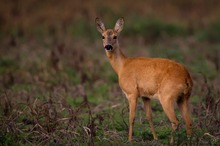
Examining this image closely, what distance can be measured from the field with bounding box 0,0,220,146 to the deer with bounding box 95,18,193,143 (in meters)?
0.35

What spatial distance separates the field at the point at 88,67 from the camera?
9703mm

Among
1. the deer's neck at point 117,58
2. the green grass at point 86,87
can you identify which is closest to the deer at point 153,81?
the deer's neck at point 117,58

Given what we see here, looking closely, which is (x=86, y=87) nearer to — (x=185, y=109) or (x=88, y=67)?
(x=88, y=67)

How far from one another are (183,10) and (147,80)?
52.7 ft

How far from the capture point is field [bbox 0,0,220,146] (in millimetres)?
9703

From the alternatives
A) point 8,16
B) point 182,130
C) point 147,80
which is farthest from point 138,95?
point 8,16

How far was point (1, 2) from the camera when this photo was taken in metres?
25.2

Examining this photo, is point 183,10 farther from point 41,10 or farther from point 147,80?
point 147,80

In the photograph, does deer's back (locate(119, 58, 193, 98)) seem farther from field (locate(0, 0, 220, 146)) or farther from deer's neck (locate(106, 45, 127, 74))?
field (locate(0, 0, 220, 146))

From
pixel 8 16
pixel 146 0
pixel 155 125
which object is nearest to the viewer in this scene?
pixel 155 125

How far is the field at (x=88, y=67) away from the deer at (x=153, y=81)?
349mm

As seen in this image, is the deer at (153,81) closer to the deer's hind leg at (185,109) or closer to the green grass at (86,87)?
the deer's hind leg at (185,109)

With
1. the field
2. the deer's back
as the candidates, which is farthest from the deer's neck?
the field

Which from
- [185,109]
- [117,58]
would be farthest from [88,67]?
[185,109]
